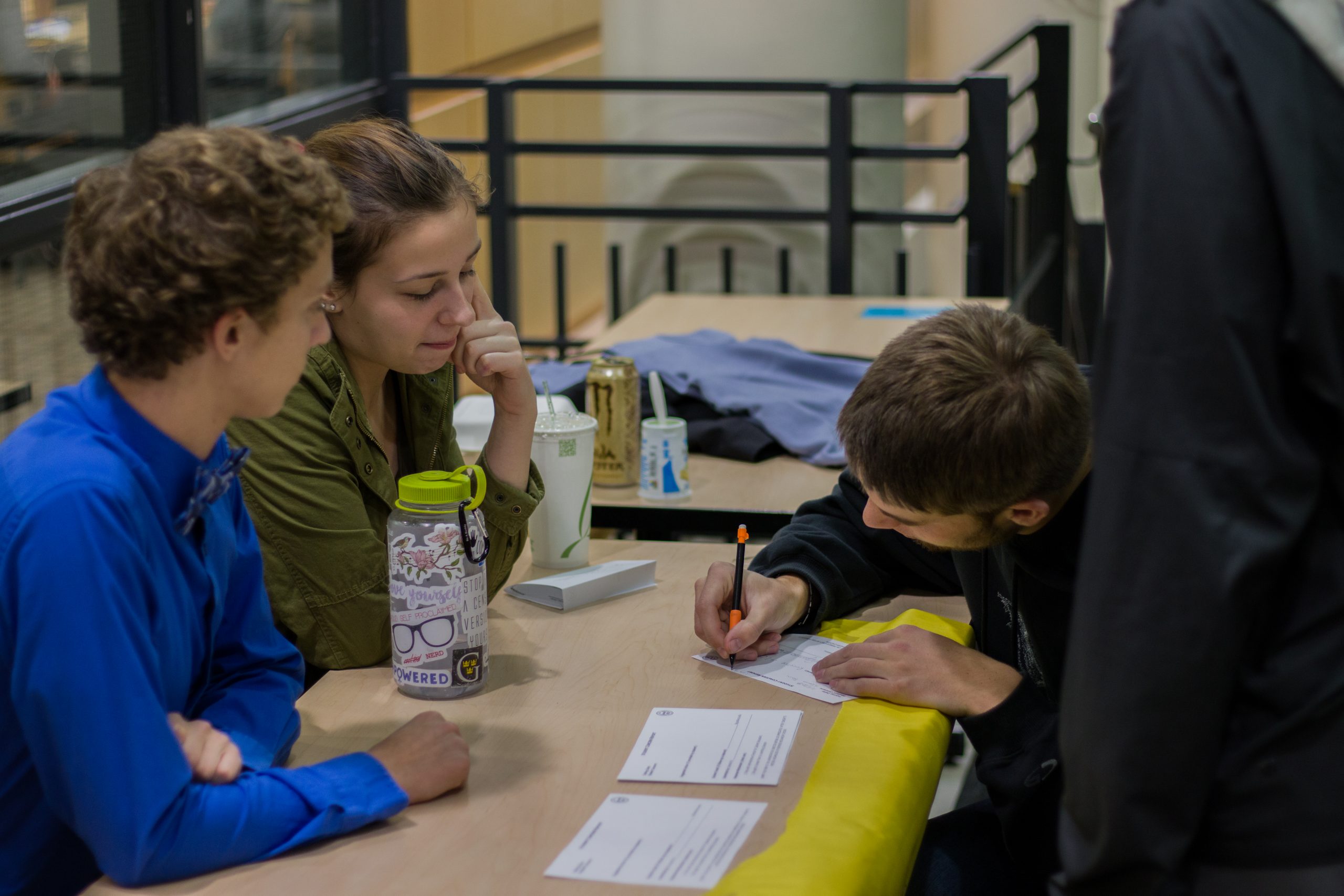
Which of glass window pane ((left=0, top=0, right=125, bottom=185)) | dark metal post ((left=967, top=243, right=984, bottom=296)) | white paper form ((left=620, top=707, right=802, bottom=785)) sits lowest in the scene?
white paper form ((left=620, top=707, right=802, bottom=785))

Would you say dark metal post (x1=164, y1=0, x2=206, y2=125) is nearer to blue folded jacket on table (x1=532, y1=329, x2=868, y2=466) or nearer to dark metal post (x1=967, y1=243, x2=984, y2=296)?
blue folded jacket on table (x1=532, y1=329, x2=868, y2=466)

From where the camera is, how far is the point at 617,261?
14.1 ft

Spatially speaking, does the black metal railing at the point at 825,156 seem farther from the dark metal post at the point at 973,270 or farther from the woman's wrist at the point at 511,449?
the woman's wrist at the point at 511,449

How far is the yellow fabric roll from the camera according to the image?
3.17 ft

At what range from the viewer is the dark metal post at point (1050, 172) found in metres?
4.20

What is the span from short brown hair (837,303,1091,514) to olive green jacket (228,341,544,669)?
0.55 meters

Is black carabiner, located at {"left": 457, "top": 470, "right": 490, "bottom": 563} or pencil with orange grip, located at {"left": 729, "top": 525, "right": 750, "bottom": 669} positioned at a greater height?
black carabiner, located at {"left": 457, "top": 470, "right": 490, "bottom": 563}

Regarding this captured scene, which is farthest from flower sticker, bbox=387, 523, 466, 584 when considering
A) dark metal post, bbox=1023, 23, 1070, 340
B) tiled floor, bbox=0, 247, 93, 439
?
dark metal post, bbox=1023, 23, 1070, 340

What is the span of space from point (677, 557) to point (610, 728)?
544mm

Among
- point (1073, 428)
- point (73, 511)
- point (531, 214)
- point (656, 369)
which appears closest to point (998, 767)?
point (1073, 428)

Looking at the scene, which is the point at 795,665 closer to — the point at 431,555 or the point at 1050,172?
the point at 431,555

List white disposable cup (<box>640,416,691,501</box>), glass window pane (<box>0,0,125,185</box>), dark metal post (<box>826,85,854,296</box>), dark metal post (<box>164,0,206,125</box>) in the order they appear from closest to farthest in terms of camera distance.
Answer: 1. white disposable cup (<box>640,416,691,501</box>)
2. glass window pane (<box>0,0,125,185</box>)
3. dark metal post (<box>164,0,206,125</box>)
4. dark metal post (<box>826,85,854,296</box>)

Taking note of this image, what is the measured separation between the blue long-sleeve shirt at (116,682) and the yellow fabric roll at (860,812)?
313 mm

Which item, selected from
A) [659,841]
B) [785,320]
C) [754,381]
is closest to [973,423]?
[659,841]
